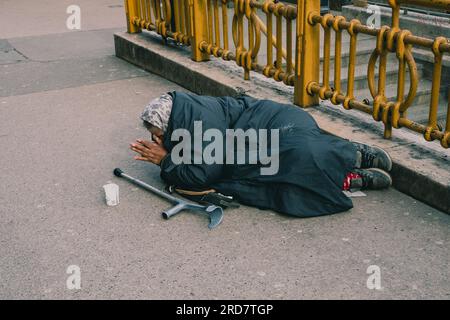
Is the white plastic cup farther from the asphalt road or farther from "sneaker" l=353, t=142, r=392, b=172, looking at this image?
"sneaker" l=353, t=142, r=392, b=172

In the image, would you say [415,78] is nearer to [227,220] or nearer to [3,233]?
[227,220]

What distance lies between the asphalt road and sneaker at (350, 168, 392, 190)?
75 millimetres

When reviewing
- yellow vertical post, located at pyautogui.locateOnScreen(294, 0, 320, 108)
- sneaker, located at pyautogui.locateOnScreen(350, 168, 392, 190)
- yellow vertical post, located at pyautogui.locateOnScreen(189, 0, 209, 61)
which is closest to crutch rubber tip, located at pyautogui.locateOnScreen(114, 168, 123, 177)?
yellow vertical post, located at pyautogui.locateOnScreen(294, 0, 320, 108)

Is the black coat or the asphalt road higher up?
the black coat

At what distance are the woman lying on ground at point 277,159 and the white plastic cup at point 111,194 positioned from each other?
308mm

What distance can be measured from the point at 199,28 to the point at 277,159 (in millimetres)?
2904

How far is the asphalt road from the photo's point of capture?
11.4ft

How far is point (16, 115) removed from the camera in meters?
6.55

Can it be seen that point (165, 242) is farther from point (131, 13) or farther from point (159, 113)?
point (131, 13)

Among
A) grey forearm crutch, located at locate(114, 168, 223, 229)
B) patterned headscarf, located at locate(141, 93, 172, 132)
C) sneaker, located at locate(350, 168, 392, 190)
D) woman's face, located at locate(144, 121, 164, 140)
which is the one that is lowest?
grey forearm crutch, located at locate(114, 168, 223, 229)

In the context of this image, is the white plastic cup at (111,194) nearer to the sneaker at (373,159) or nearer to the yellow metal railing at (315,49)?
the sneaker at (373,159)

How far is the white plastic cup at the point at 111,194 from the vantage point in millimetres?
4422
